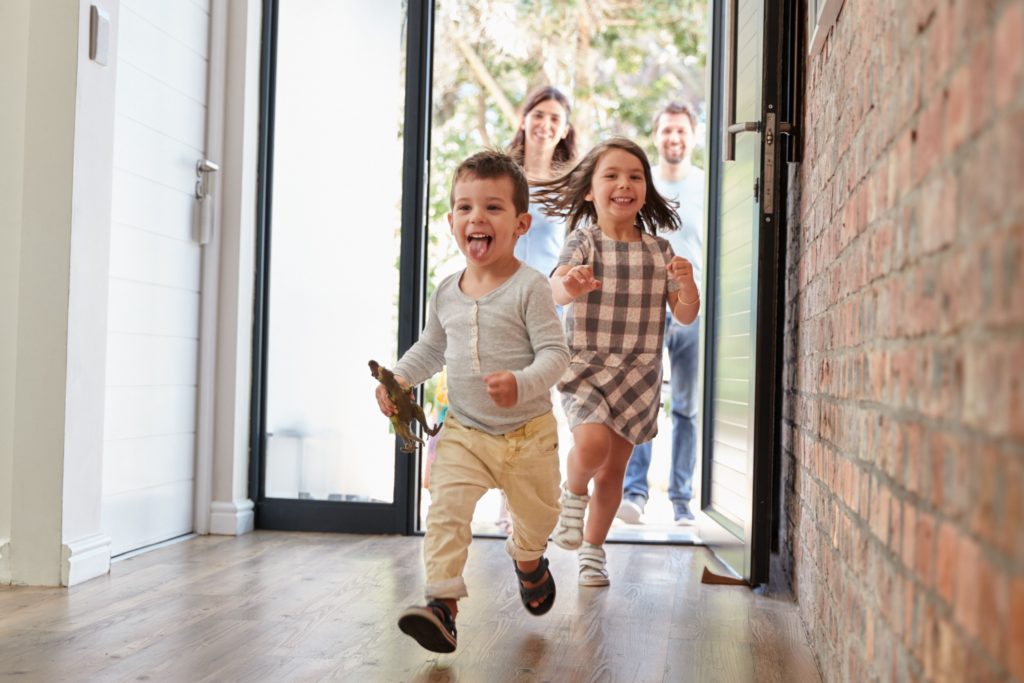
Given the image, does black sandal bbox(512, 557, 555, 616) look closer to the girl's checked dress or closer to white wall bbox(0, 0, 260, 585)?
the girl's checked dress

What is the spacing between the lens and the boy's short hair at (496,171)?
2.41 meters

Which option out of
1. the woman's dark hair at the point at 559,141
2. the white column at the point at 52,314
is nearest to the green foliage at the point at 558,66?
the woman's dark hair at the point at 559,141

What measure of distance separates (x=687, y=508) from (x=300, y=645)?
2.90m

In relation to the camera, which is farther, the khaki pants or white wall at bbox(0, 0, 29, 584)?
white wall at bbox(0, 0, 29, 584)

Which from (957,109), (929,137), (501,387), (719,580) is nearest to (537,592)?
(501,387)

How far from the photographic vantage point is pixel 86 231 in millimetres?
2865

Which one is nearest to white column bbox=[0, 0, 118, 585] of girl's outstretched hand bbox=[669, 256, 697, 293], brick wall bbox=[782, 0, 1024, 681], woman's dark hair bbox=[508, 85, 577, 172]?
girl's outstretched hand bbox=[669, 256, 697, 293]

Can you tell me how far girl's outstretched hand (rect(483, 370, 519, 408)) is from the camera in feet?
6.92

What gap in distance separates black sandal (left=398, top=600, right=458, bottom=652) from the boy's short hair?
0.88m

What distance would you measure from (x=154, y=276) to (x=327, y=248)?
2.34ft

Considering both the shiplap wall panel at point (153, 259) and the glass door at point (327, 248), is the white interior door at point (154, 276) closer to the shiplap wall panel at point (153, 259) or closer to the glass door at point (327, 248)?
the shiplap wall panel at point (153, 259)

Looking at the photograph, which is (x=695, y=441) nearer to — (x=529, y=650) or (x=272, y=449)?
(x=272, y=449)

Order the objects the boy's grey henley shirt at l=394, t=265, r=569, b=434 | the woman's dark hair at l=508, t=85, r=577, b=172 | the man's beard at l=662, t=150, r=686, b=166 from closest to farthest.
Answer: the boy's grey henley shirt at l=394, t=265, r=569, b=434, the woman's dark hair at l=508, t=85, r=577, b=172, the man's beard at l=662, t=150, r=686, b=166

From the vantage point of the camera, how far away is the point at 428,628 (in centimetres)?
205
